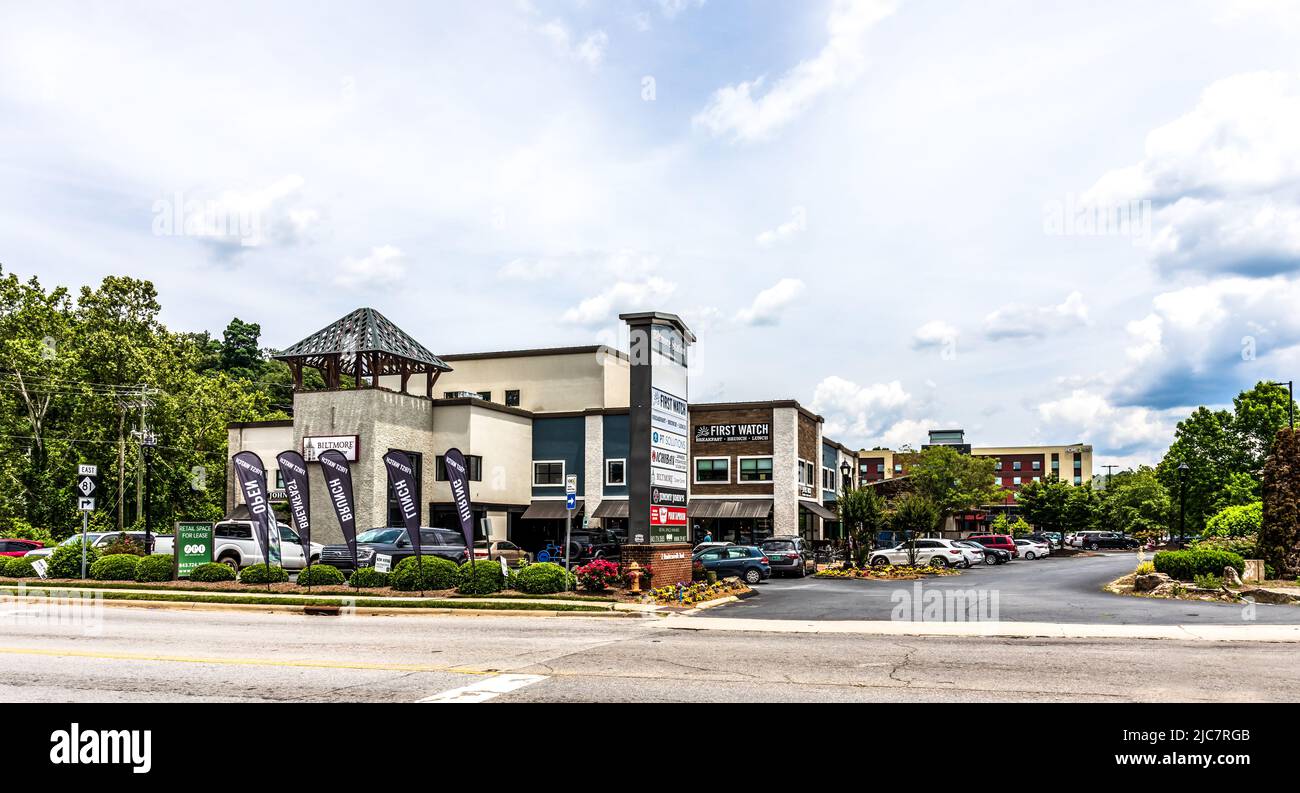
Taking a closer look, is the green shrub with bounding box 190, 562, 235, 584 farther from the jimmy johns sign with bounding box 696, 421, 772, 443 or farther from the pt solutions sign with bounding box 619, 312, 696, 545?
the jimmy johns sign with bounding box 696, 421, 772, 443

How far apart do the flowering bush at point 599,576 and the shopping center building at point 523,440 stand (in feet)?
55.0

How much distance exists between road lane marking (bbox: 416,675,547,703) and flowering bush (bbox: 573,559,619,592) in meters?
12.2

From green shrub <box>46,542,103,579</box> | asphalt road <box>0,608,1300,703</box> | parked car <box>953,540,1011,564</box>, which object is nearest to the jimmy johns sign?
parked car <box>953,540,1011,564</box>


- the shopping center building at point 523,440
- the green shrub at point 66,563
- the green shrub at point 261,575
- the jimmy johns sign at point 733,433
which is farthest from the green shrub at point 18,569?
the jimmy johns sign at point 733,433

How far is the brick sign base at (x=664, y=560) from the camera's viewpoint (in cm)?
2416

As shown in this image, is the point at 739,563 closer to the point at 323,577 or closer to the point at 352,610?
the point at 323,577

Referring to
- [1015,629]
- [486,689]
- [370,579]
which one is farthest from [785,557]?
[486,689]

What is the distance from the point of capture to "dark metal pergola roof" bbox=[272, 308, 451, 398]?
46.3m

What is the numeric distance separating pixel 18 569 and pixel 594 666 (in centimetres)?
2560

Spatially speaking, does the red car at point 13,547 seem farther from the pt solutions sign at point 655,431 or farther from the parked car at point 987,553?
the parked car at point 987,553

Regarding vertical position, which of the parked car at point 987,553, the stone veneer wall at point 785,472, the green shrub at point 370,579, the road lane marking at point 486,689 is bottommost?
the parked car at point 987,553

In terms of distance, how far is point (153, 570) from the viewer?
2770 cm

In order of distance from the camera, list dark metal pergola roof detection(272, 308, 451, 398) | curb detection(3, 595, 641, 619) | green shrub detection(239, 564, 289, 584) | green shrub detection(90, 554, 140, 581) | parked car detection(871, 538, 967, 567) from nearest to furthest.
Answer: curb detection(3, 595, 641, 619)
green shrub detection(239, 564, 289, 584)
green shrub detection(90, 554, 140, 581)
parked car detection(871, 538, 967, 567)
dark metal pergola roof detection(272, 308, 451, 398)
